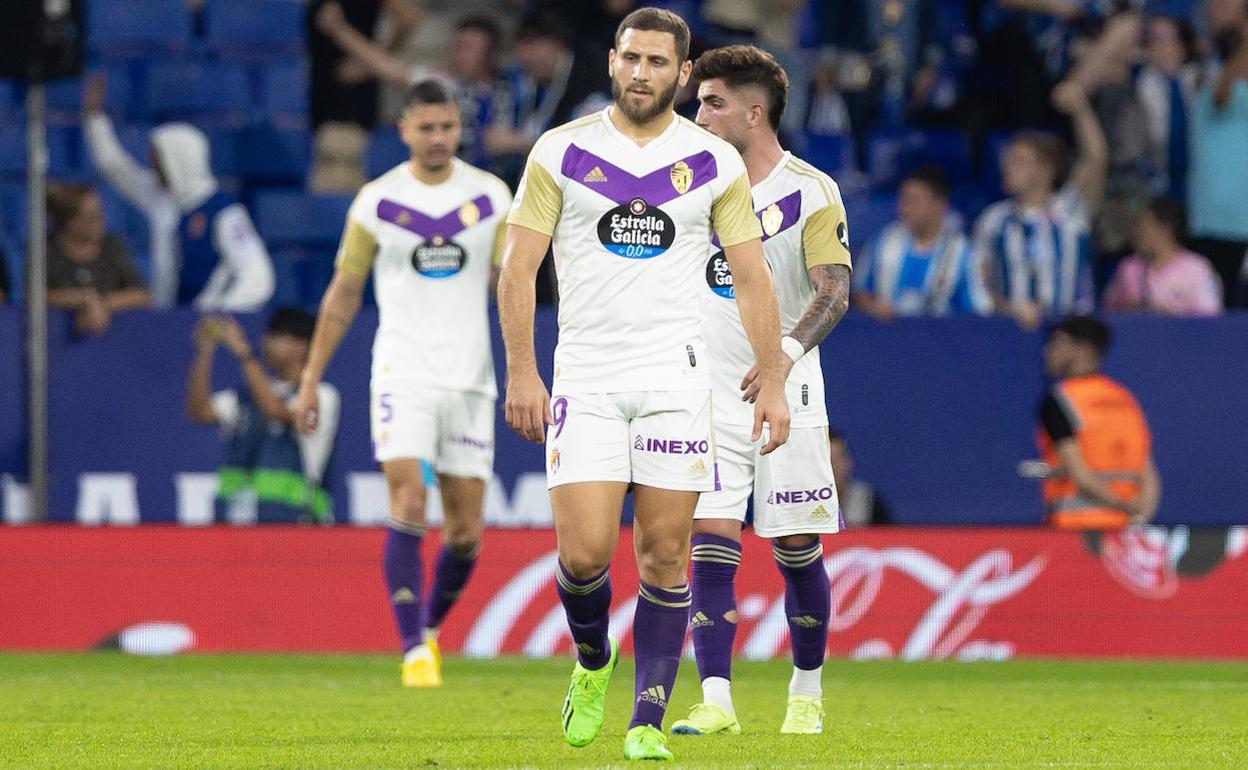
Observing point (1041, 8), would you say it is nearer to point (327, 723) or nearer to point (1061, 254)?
point (1061, 254)

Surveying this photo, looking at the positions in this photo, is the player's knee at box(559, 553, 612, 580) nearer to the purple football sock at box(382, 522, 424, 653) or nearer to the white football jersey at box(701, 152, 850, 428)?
the white football jersey at box(701, 152, 850, 428)

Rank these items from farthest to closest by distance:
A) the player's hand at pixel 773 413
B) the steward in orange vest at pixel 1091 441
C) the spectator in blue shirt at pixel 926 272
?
the spectator in blue shirt at pixel 926 272 < the steward in orange vest at pixel 1091 441 < the player's hand at pixel 773 413

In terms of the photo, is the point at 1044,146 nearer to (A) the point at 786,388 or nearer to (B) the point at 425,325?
(B) the point at 425,325

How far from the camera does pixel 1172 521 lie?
512 inches

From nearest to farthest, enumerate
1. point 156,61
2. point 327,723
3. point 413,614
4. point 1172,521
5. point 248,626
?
1. point 327,723
2. point 413,614
3. point 248,626
4. point 1172,521
5. point 156,61

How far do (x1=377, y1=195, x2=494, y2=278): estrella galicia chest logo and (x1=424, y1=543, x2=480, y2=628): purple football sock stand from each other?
1249 mm

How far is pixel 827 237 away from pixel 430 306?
2721 millimetres

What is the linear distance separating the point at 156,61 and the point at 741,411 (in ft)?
32.1

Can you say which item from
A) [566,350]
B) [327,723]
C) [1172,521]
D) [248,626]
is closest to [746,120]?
[566,350]

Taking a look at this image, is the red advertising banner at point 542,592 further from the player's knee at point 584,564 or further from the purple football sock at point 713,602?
the player's knee at point 584,564

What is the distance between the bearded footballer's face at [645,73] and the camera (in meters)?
6.31

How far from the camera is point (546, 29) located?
47.5 feet

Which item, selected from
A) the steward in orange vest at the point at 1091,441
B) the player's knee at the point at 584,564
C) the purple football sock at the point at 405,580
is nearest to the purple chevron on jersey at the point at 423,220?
the purple football sock at the point at 405,580

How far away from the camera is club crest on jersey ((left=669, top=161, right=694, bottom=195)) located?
20.9 ft
